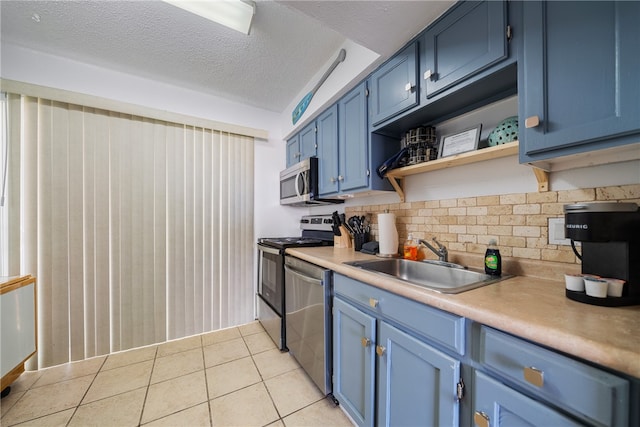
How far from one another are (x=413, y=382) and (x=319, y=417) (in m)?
0.79

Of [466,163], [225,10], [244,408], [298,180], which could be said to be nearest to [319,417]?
[244,408]

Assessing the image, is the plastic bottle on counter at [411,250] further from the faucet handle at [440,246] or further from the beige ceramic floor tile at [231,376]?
the beige ceramic floor tile at [231,376]

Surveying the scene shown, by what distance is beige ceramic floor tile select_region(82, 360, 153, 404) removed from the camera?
153cm

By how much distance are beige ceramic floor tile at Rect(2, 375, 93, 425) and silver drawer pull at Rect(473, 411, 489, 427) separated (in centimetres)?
224

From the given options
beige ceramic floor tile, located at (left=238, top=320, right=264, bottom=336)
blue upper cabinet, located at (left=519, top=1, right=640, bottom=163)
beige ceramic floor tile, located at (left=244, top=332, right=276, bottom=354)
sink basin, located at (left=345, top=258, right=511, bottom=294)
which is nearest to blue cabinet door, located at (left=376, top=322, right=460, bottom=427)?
sink basin, located at (left=345, top=258, right=511, bottom=294)

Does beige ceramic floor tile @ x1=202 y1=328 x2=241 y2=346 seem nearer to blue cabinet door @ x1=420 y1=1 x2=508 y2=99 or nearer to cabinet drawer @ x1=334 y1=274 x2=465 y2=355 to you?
cabinet drawer @ x1=334 y1=274 x2=465 y2=355

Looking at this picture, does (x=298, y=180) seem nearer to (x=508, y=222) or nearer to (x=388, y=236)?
(x=388, y=236)

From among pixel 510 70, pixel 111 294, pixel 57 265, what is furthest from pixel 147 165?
pixel 510 70

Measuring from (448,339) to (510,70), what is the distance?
1095mm

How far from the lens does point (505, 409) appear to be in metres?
0.62

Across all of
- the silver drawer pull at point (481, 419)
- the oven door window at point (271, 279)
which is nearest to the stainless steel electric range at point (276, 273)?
the oven door window at point (271, 279)

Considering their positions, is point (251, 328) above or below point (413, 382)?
below

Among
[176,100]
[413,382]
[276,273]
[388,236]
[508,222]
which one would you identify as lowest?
[413,382]

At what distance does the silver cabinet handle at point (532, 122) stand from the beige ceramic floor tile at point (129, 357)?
290 centimetres
